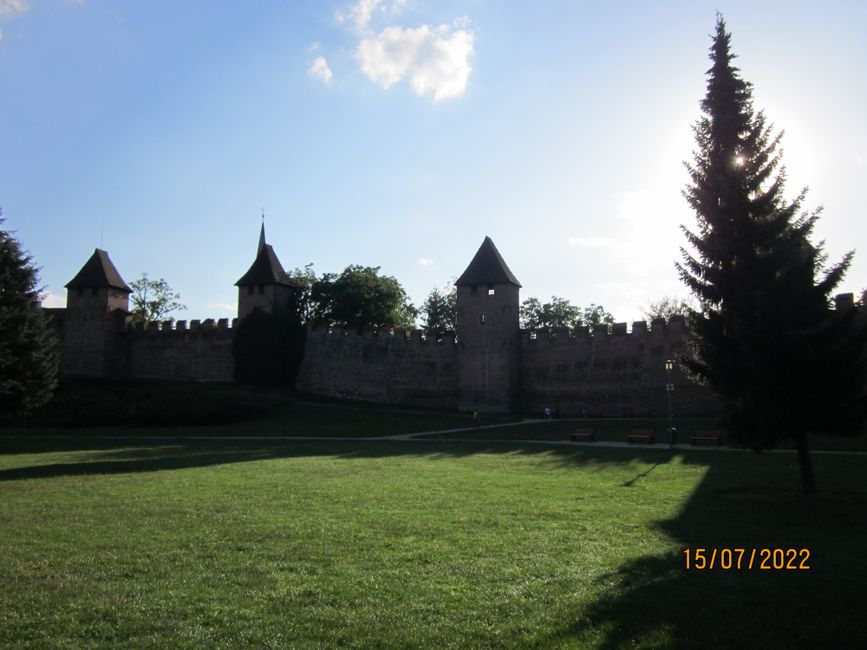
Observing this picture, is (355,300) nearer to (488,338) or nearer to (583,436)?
(488,338)

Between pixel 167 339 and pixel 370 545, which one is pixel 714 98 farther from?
pixel 167 339

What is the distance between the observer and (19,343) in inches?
942

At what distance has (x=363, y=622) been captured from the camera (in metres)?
5.97

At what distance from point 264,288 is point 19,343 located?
23031 millimetres

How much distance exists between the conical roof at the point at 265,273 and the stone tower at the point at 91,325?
388 inches

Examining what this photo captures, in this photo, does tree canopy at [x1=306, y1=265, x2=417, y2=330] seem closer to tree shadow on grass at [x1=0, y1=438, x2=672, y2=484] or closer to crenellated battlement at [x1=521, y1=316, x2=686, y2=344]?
crenellated battlement at [x1=521, y1=316, x2=686, y2=344]

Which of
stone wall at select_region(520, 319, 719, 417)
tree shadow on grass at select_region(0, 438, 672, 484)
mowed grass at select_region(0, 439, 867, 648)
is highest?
stone wall at select_region(520, 319, 719, 417)

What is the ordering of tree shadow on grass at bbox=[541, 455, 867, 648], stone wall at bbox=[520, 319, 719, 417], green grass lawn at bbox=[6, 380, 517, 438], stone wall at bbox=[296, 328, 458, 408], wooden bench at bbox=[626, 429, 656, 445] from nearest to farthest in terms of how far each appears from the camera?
tree shadow on grass at bbox=[541, 455, 867, 648] < wooden bench at bbox=[626, 429, 656, 445] < green grass lawn at bbox=[6, 380, 517, 438] < stone wall at bbox=[520, 319, 719, 417] < stone wall at bbox=[296, 328, 458, 408]

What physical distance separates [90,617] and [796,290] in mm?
12996

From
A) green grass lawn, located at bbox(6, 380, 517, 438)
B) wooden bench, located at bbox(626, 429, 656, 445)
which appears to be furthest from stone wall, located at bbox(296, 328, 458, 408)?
wooden bench, located at bbox(626, 429, 656, 445)

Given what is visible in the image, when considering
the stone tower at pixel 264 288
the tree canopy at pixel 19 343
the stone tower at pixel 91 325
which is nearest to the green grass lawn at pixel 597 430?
the tree canopy at pixel 19 343

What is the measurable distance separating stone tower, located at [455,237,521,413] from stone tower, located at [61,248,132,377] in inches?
1013

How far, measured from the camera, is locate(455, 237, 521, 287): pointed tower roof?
41250mm

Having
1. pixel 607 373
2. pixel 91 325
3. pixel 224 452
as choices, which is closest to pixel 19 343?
pixel 224 452
